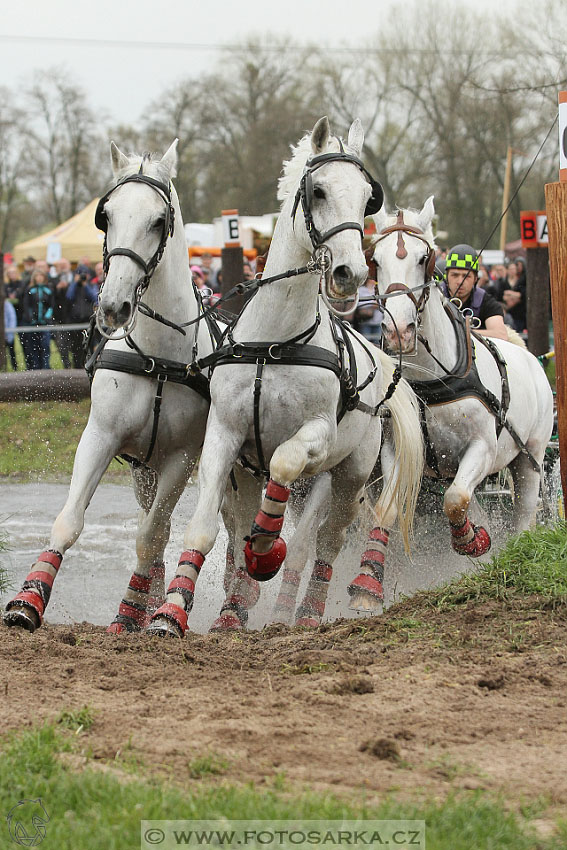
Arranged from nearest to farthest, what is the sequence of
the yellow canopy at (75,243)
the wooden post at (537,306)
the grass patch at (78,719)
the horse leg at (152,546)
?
the grass patch at (78,719), the horse leg at (152,546), the wooden post at (537,306), the yellow canopy at (75,243)

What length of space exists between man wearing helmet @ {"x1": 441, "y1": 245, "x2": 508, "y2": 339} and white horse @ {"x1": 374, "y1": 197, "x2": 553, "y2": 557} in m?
0.85

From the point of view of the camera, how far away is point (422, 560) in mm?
8258

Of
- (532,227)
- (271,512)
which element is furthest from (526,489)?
(532,227)

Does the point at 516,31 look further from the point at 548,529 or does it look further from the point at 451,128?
the point at 548,529

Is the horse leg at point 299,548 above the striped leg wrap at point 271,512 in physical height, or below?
below

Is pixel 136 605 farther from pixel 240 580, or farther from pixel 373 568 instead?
pixel 373 568

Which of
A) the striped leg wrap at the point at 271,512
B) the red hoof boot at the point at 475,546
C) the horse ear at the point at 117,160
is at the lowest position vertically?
the red hoof boot at the point at 475,546

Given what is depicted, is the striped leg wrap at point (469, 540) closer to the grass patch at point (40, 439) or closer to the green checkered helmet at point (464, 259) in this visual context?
the green checkered helmet at point (464, 259)

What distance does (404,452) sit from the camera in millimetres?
6809

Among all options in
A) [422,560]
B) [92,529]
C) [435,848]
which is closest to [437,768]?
[435,848]

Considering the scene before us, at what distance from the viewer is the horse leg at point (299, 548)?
6.86 meters

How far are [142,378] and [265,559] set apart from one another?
3.87 feet

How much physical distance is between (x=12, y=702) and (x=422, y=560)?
4.74 m

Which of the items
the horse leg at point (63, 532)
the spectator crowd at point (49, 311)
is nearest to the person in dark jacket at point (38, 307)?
the spectator crowd at point (49, 311)
